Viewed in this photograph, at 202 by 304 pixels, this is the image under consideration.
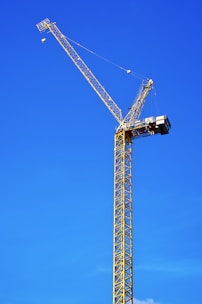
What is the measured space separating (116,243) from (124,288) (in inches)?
223

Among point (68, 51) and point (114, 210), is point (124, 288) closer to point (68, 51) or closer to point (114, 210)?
point (114, 210)

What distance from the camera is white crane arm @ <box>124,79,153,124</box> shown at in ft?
273

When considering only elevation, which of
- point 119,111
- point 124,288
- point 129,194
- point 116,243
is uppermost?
point 119,111

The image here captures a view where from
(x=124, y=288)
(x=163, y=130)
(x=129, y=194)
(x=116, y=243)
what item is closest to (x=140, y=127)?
(x=163, y=130)

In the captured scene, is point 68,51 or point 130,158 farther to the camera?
point 68,51

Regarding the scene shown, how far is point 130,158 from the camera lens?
258ft

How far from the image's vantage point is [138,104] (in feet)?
280

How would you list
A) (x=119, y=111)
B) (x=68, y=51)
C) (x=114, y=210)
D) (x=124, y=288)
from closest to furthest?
(x=124, y=288) → (x=114, y=210) → (x=119, y=111) → (x=68, y=51)

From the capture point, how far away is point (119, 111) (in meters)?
85.3

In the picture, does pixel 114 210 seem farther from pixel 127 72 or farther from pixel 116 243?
pixel 127 72

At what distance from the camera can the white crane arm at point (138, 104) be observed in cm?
8319

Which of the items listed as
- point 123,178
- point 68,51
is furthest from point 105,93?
point 123,178

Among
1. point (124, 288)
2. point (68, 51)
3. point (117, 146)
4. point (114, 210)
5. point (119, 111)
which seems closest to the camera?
point (124, 288)

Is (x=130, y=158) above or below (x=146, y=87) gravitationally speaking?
below
